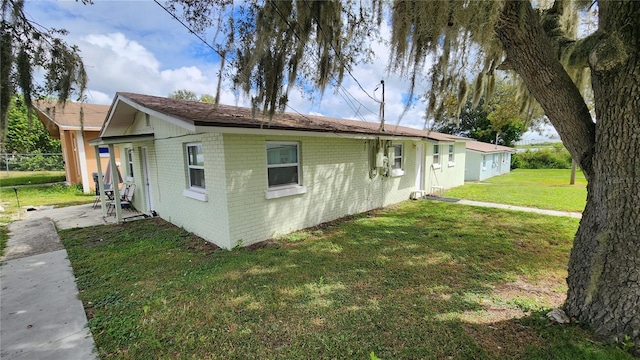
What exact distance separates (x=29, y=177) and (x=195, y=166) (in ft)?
66.7

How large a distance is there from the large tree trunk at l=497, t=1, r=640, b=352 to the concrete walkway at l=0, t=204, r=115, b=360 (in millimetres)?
5110

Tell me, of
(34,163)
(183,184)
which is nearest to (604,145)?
(183,184)

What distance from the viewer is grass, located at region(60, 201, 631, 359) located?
278 cm

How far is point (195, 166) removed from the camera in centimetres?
641

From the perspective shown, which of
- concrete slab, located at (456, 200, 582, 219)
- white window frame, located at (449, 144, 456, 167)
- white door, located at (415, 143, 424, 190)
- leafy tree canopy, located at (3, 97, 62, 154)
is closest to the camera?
concrete slab, located at (456, 200, 582, 219)

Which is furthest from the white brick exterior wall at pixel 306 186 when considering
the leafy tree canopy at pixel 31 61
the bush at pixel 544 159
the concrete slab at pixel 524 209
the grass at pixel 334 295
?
the bush at pixel 544 159

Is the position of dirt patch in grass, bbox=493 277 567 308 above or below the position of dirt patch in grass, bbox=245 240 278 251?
below

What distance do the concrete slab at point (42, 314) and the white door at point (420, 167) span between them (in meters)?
11.4

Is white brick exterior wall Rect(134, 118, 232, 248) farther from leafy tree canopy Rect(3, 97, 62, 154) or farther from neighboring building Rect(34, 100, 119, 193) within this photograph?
leafy tree canopy Rect(3, 97, 62, 154)

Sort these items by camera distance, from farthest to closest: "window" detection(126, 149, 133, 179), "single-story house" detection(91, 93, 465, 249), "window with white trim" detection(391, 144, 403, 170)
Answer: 1. "window with white trim" detection(391, 144, 403, 170)
2. "window" detection(126, 149, 133, 179)
3. "single-story house" detection(91, 93, 465, 249)

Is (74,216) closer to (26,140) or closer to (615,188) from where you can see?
(615,188)

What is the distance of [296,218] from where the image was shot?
687cm

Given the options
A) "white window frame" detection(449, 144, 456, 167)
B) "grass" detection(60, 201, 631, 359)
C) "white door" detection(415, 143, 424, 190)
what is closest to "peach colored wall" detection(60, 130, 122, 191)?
"grass" detection(60, 201, 631, 359)

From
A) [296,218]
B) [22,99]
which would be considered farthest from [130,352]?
[296,218]
